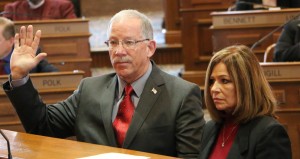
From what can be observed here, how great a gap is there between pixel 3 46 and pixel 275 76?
201cm

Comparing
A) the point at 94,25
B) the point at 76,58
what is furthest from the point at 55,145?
the point at 94,25

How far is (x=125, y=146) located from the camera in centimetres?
304

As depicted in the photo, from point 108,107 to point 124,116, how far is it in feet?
0.29

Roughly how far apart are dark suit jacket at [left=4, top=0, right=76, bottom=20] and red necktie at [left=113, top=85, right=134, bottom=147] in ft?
14.2

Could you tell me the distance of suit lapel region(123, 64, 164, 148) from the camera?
3.04 meters

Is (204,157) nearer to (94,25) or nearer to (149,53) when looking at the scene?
(149,53)

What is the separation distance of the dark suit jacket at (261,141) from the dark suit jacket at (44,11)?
499 cm

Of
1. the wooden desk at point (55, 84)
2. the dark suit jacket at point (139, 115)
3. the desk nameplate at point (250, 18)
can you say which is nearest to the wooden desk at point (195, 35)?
the desk nameplate at point (250, 18)

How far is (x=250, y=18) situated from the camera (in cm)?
648

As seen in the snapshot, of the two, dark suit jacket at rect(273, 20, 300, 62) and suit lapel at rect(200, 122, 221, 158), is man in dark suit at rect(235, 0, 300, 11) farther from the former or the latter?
suit lapel at rect(200, 122, 221, 158)

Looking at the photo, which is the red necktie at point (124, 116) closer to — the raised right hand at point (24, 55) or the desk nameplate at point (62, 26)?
the raised right hand at point (24, 55)

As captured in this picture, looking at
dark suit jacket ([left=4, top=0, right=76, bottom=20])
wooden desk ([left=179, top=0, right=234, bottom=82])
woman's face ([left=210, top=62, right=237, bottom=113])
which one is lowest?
wooden desk ([left=179, top=0, right=234, bottom=82])

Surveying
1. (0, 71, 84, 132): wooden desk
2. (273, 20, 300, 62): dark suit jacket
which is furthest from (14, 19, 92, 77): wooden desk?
(273, 20, 300, 62): dark suit jacket

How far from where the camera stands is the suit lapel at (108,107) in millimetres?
3084
